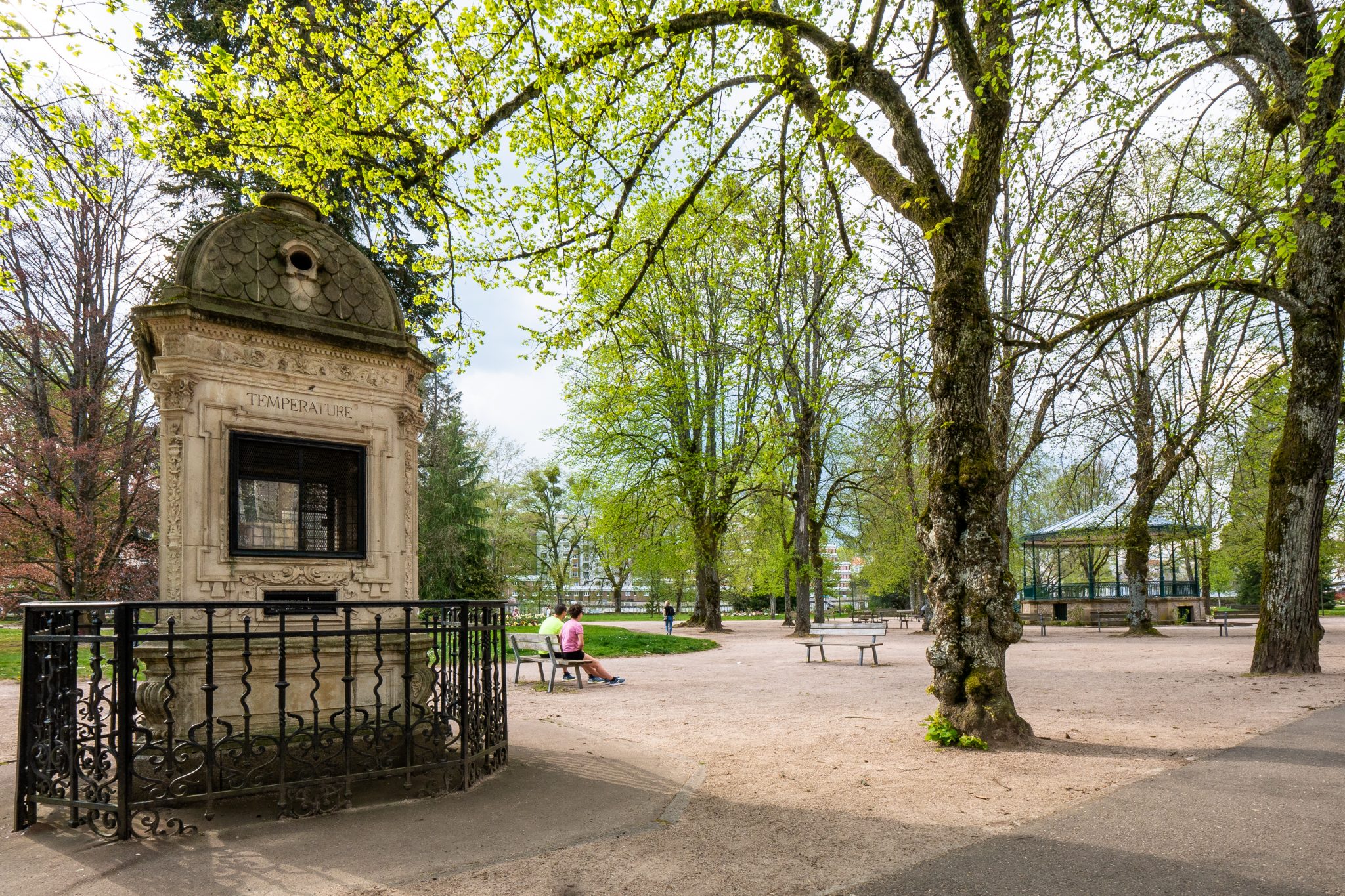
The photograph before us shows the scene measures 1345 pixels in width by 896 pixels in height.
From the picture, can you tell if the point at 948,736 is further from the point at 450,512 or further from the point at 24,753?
the point at 450,512

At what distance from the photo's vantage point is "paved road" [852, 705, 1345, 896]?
389cm

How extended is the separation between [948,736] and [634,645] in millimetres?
15169

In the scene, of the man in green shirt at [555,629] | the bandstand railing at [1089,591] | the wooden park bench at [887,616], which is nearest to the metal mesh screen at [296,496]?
the man in green shirt at [555,629]

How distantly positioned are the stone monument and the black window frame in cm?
1

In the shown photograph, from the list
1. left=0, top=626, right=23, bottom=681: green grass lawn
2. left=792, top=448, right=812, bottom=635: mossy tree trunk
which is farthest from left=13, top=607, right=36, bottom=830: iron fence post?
left=792, top=448, right=812, bottom=635: mossy tree trunk

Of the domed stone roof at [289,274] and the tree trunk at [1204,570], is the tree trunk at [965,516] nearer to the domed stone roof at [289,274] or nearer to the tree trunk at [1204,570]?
the domed stone roof at [289,274]

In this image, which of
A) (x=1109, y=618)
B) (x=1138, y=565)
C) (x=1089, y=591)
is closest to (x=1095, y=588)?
(x=1089, y=591)

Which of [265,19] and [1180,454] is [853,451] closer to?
[1180,454]

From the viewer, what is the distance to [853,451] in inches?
1154

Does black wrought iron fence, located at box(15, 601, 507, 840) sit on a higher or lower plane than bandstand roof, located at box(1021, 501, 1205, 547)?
lower

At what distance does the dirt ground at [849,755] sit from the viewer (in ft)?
14.0

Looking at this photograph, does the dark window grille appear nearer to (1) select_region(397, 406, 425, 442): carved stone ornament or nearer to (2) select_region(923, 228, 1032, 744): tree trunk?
(1) select_region(397, 406, 425, 442): carved stone ornament

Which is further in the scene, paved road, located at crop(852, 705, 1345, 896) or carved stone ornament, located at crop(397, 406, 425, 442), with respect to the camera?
carved stone ornament, located at crop(397, 406, 425, 442)

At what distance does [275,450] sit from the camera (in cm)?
670
